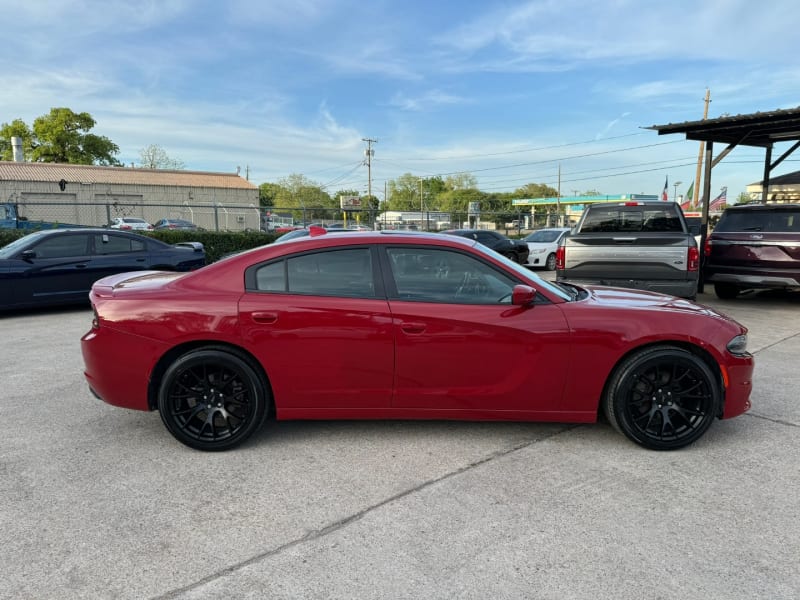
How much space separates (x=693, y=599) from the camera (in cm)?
225

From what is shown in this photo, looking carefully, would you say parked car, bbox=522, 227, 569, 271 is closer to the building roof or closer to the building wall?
the building wall

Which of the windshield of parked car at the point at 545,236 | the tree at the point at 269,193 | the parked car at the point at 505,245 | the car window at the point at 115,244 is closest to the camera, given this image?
the car window at the point at 115,244

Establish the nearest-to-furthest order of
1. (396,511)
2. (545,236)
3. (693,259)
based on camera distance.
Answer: (396,511) → (693,259) → (545,236)

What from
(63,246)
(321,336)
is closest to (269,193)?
(63,246)

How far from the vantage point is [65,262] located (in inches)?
349

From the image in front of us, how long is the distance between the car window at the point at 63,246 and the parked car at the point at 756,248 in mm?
10899

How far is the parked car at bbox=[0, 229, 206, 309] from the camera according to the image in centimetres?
845

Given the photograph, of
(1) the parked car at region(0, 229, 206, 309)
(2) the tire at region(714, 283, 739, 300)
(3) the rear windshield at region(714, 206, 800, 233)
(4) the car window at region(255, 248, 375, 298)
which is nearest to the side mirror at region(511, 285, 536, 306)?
(4) the car window at region(255, 248, 375, 298)

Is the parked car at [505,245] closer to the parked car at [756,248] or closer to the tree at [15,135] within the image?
the parked car at [756,248]

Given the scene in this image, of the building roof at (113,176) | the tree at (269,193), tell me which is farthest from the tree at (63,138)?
the tree at (269,193)

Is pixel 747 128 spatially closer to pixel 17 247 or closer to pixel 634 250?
pixel 634 250

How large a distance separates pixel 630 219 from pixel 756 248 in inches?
95.9

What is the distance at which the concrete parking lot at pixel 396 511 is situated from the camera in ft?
7.79

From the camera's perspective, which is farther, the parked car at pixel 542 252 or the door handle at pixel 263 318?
the parked car at pixel 542 252
